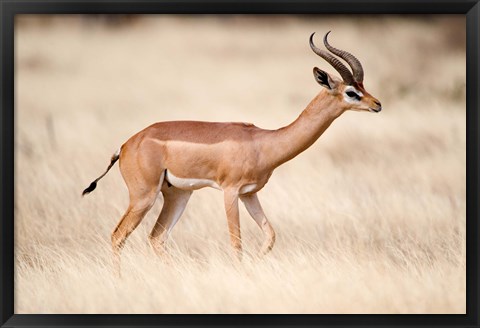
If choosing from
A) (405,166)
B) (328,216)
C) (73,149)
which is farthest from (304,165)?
(73,149)

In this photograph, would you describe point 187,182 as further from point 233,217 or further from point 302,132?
point 302,132

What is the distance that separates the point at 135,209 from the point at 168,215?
0.55 meters

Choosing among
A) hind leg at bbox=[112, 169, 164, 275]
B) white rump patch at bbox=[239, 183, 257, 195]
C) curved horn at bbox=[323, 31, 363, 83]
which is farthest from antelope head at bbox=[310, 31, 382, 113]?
hind leg at bbox=[112, 169, 164, 275]

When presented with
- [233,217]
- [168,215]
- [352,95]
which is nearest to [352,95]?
[352,95]

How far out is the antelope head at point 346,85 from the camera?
9609 millimetres

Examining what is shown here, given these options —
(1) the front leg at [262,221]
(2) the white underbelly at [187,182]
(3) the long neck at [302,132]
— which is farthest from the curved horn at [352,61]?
(2) the white underbelly at [187,182]

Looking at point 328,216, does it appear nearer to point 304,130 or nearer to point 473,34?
point 304,130

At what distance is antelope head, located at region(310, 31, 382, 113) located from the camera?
961 cm

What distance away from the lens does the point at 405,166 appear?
48.4ft

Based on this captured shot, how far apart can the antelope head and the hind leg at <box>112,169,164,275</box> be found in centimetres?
193

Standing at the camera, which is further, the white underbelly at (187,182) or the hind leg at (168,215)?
the hind leg at (168,215)

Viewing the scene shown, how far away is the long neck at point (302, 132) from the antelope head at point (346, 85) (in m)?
0.13

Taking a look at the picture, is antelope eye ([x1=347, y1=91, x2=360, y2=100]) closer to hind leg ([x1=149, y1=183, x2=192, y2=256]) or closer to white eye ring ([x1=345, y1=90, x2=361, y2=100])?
white eye ring ([x1=345, y1=90, x2=361, y2=100])

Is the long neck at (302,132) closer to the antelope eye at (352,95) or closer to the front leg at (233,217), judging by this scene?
the antelope eye at (352,95)
